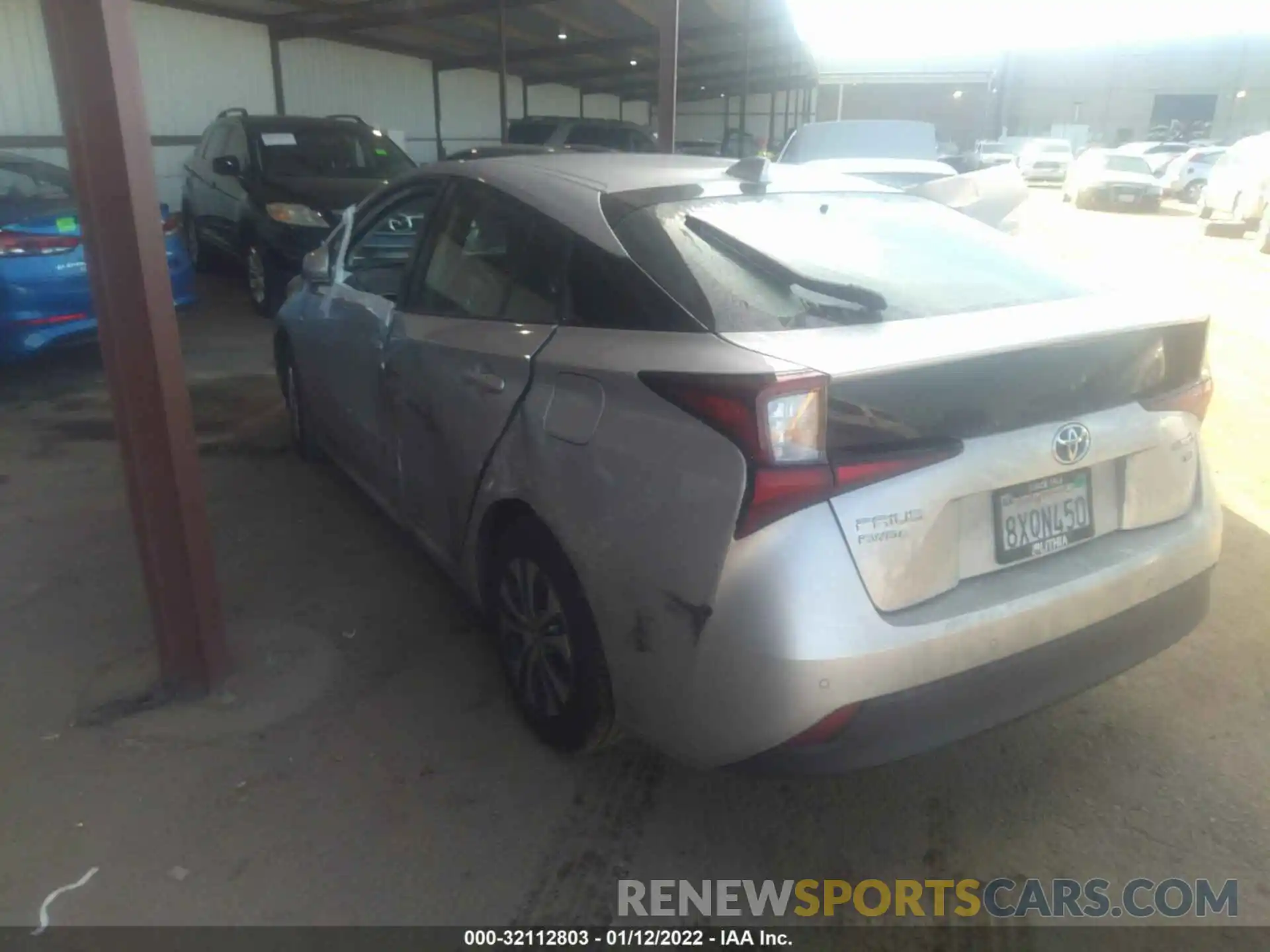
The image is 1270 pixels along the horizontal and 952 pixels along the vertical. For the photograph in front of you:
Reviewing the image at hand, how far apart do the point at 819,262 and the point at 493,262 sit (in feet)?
3.32

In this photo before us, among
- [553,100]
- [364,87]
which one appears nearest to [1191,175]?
[553,100]

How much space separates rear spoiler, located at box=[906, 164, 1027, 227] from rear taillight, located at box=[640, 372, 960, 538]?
4.86 meters

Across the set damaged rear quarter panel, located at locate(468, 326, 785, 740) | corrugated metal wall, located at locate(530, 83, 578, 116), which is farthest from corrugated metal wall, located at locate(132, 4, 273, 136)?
corrugated metal wall, located at locate(530, 83, 578, 116)

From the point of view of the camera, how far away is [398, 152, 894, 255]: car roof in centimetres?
263

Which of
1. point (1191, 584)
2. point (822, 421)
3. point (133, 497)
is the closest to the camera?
point (822, 421)

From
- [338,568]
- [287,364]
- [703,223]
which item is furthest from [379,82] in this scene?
[703,223]

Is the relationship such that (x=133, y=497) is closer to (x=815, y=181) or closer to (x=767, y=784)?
(x=767, y=784)

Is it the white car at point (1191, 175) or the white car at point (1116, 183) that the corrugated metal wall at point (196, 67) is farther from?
the white car at point (1191, 175)

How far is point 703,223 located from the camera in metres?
2.54

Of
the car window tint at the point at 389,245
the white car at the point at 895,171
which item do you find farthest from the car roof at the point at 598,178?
the white car at the point at 895,171

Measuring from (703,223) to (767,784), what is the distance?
5.11ft

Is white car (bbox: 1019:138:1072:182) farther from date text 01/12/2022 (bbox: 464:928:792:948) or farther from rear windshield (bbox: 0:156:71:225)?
date text 01/12/2022 (bbox: 464:928:792:948)

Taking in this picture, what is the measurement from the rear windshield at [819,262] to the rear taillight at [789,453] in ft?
0.94

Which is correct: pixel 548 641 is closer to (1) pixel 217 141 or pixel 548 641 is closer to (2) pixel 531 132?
(1) pixel 217 141
